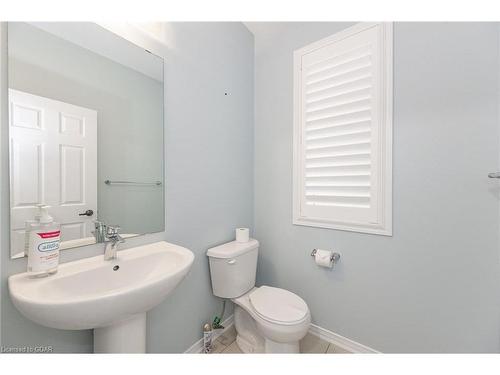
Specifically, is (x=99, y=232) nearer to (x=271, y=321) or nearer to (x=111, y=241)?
(x=111, y=241)

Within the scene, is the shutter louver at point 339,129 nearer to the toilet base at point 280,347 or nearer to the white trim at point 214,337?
the toilet base at point 280,347

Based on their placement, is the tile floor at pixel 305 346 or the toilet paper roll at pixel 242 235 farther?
the toilet paper roll at pixel 242 235

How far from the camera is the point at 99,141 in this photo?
0.94m

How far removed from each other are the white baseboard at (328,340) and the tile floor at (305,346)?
0.07ft

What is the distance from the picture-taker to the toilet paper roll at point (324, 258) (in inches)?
53.5

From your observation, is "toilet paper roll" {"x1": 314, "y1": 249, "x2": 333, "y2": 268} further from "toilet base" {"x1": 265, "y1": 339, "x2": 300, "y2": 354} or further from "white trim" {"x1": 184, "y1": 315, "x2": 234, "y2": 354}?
"white trim" {"x1": 184, "y1": 315, "x2": 234, "y2": 354}

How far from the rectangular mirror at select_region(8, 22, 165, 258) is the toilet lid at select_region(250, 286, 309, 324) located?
2.46 ft

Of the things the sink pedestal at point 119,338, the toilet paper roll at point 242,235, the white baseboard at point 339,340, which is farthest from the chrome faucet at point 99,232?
the white baseboard at point 339,340

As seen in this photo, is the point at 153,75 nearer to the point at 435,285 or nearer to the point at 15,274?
the point at 15,274

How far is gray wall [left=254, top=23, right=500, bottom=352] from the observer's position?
39.4 inches

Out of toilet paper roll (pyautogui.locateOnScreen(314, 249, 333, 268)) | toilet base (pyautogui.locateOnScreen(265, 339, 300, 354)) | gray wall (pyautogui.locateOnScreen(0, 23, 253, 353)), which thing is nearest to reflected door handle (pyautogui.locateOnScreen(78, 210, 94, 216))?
gray wall (pyautogui.locateOnScreen(0, 23, 253, 353))

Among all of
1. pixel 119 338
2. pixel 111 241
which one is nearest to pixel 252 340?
pixel 119 338
